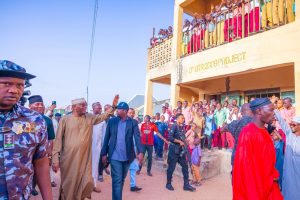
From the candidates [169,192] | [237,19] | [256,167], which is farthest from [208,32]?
[256,167]

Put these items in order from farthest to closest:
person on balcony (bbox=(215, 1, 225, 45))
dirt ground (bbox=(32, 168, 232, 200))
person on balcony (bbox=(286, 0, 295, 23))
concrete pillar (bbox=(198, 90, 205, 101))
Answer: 1. concrete pillar (bbox=(198, 90, 205, 101))
2. person on balcony (bbox=(215, 1, 225, 45))
3. person on balcony (bbox=(286, 0, 295, 23))
4. dirt ground (bbox=(32, 168, 232, 200))

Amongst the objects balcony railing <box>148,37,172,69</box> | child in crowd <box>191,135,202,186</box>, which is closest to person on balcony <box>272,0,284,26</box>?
child in crowd <box>191,135,202,186</box>

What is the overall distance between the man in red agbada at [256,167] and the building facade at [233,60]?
16.6 feet

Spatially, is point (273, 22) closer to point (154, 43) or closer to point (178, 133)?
point (178, 133)

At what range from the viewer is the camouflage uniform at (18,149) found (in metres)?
1.68

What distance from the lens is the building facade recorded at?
783cm

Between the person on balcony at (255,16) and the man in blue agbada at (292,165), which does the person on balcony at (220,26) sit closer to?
the person on balcony at (255,16)

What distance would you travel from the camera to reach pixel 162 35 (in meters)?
14.5

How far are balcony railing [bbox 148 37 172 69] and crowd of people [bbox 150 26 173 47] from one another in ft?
0.43

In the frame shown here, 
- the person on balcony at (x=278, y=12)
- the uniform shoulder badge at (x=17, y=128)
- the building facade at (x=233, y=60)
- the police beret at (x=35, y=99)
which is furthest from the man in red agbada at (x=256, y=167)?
the person on balcony at (x=278, y=12)

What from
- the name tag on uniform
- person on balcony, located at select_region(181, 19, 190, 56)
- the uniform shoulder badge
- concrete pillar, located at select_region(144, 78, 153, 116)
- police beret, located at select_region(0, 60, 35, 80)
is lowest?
the name tag on uniform

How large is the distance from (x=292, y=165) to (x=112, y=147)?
9.54 feet

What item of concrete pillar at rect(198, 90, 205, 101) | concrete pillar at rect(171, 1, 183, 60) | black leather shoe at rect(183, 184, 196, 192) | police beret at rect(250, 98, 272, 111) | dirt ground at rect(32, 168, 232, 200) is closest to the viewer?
police beret at rect(250, 98, 272, 111)

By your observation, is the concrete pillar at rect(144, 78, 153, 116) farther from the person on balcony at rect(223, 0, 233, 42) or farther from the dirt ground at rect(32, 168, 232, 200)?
the dirt ground at rect(32, 168, 232, 200)
